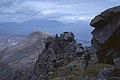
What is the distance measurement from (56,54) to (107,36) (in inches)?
1830

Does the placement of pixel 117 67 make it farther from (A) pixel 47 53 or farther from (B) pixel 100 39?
(A) pixel 47 53

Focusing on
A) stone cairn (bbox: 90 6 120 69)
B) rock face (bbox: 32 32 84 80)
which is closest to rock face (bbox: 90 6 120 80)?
stone cairn (bbox: 90 6 120 69)

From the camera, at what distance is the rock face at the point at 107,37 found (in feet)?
164

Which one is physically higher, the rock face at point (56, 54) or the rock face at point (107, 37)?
the rock face at point (107, 37)

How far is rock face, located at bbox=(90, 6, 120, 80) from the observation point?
50.0 metres

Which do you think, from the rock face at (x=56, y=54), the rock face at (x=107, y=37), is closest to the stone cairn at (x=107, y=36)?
the rock face at (x=107, y=37)

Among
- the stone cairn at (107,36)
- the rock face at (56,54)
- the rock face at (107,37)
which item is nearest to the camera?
the rock face at (107,37)

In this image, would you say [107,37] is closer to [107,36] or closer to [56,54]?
[107,36]

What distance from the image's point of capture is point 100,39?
5306cm

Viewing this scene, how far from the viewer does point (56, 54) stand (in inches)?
3807

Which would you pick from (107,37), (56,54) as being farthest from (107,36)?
(56,54)

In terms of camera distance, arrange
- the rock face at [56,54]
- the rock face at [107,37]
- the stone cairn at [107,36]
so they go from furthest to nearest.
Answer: the rock face at [56,54] < the stone cairn at [107,36] < the rock face at [107,37]

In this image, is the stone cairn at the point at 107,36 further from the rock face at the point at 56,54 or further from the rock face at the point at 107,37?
the rock face at the point at 56,54

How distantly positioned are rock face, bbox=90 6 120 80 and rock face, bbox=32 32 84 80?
27.8 meters
